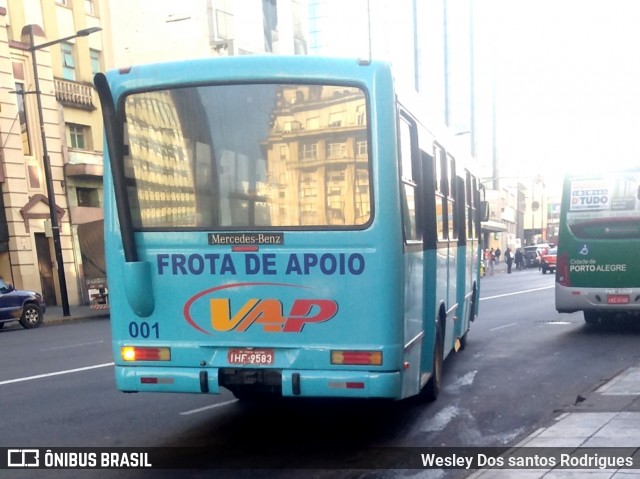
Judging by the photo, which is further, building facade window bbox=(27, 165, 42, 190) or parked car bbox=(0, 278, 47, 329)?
building facade window bbox=(27, 165, 42, 190)

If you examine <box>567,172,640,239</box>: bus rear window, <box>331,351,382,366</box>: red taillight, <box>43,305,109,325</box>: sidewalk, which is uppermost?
<box>567,172,640,239</box>: bus rear window

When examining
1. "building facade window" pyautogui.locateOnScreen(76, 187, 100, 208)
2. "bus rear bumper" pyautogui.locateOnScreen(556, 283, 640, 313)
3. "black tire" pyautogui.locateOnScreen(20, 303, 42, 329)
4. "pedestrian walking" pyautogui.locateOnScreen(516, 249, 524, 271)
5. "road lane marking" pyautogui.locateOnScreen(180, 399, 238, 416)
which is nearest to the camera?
"road lane marking" pyautogui.locateOnScreen(180, 399, 238, 416)

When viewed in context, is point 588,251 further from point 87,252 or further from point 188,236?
point 87,252

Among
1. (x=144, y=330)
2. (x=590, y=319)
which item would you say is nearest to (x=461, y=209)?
(x=144, y=330)

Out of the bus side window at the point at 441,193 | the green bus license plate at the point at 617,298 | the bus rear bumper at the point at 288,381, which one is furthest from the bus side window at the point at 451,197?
the green bus license plate at the point at 617,298

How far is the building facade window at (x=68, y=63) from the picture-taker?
31.4 m

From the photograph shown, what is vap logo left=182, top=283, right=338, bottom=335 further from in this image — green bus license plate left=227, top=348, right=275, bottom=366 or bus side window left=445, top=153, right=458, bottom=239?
bus side window left=445, top=153, right=458, bottom=239

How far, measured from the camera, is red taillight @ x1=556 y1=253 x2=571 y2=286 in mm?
14595

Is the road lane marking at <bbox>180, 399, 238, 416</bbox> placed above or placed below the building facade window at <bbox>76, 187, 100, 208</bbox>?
below

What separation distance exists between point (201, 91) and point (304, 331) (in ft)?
7.22

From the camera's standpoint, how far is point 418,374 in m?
7.33

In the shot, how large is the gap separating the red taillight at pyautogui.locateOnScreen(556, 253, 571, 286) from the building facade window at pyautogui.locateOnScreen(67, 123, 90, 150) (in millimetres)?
22834

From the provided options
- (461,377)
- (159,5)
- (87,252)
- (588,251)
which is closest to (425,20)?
(159,5)

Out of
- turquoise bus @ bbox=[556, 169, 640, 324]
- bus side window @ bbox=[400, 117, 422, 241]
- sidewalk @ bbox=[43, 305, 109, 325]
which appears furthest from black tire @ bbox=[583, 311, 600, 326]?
sidewalk @ bbox=[43, 305, 109, 325]
